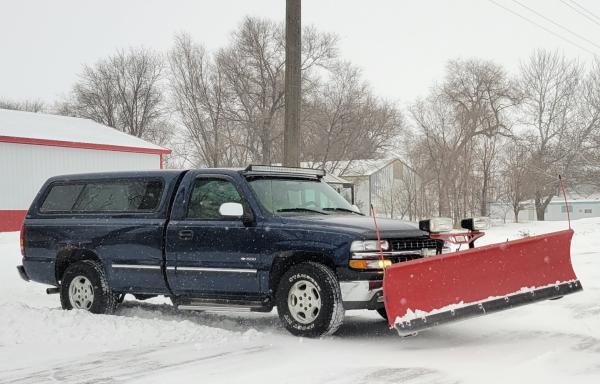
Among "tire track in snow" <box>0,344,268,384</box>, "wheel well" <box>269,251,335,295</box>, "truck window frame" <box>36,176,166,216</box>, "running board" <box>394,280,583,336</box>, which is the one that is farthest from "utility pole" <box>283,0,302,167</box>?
"tire track in snow" <box>0,344,268,384</box>

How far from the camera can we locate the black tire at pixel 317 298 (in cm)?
713

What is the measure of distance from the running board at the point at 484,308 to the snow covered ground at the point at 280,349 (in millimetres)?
272

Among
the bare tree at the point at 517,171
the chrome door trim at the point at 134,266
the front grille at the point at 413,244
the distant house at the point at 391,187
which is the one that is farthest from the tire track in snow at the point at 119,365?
the bare tree at the point at 517,171

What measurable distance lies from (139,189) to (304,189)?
2.10 m

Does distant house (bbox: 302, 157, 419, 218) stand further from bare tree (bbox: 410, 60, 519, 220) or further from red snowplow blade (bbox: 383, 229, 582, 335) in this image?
red snowplow blade (bbox: 383, 229, 582, 335)

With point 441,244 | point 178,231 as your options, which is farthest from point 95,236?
point 441,244

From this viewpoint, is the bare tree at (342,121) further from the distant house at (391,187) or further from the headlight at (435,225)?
the headlight at (435,225)

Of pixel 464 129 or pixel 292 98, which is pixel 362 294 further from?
pixel 464 129

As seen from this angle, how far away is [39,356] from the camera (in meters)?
6.75

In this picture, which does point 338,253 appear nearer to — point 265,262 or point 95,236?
point 265,262

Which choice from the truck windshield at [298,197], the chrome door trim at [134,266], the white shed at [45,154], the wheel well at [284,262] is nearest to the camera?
the wheel well at [284,262]

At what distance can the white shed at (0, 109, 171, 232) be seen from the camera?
27.3m

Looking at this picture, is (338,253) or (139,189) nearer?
(338,253)

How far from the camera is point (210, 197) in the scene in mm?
8414
